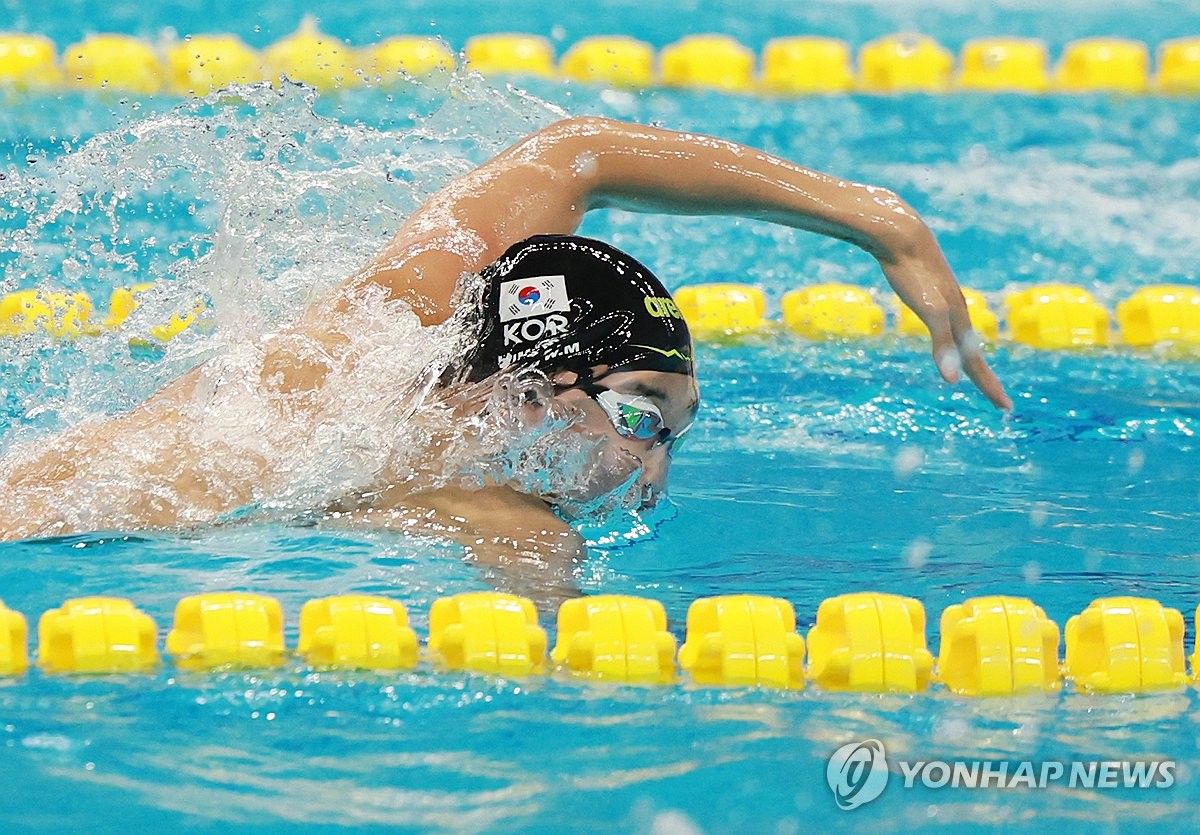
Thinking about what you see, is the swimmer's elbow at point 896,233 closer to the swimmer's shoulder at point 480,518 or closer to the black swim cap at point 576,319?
the black swim cap at point 576,319

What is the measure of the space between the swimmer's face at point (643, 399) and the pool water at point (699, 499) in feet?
0.87

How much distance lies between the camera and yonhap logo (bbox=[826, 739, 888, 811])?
73.0 inches

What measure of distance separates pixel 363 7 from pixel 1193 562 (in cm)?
583

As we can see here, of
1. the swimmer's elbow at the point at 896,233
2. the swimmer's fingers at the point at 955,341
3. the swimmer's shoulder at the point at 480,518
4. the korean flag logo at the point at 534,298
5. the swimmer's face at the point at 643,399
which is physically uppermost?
the swimmer's elbow at the point at 896,233

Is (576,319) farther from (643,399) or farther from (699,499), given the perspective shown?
(699,499)

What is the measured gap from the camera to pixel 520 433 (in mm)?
2381

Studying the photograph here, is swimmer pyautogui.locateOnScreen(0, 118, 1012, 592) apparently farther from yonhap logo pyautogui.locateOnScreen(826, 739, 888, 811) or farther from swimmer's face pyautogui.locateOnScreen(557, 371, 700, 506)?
yonhap logo pyautogui.locateOnScreen(826, 739, 888, 811)

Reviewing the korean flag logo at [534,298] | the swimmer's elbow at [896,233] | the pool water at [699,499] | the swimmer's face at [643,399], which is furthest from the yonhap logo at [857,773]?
the swimmer's elbow at [896,233]

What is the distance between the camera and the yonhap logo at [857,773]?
1.85m

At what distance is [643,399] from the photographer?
93.2 inches

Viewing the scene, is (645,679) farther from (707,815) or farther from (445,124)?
(445,124)

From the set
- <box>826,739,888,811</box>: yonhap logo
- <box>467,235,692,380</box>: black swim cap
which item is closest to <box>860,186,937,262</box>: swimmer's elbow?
<box>467,235,692,380</box>: black swim cap

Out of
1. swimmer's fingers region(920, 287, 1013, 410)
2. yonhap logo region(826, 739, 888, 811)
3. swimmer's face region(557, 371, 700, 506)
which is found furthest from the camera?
swimmer's fingers region(920, 287, 1013, 410)

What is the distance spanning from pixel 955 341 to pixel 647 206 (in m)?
0.65
